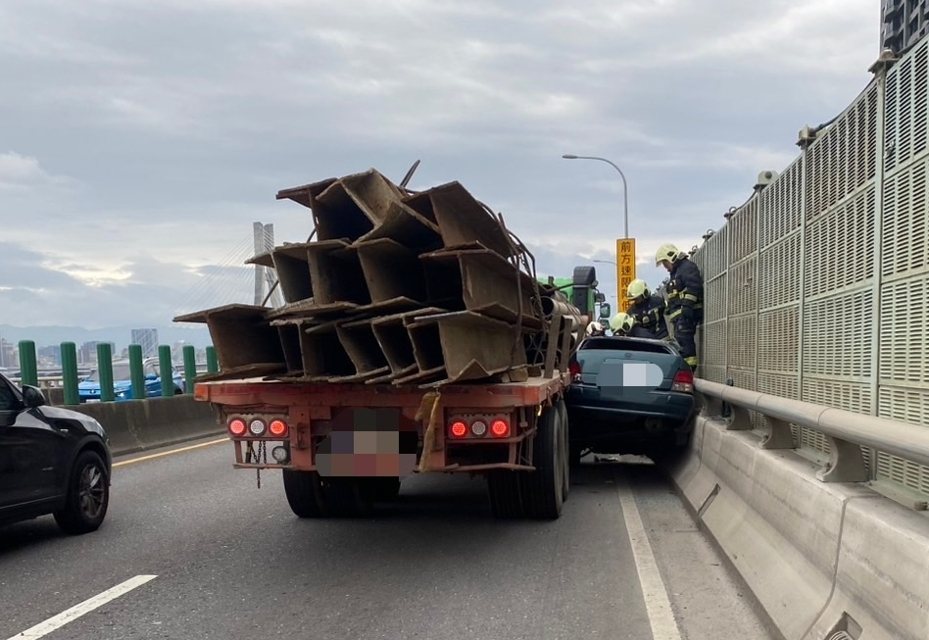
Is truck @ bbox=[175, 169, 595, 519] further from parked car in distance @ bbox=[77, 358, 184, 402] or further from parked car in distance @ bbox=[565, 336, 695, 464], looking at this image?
parked car in distance @ bbox=[77, 358, 184, 402]

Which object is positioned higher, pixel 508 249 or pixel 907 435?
pixel 508 249

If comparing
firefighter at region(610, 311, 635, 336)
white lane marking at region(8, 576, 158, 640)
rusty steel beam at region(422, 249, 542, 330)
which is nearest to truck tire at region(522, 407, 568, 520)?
rusty steel beam at region(422, 249, 542, 330)

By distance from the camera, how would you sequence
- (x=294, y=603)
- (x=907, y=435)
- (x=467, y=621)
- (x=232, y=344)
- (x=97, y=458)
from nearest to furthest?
(x=907, y=435)
(x=467, y=621)
(x=294, y=603)
(x=232, y=344)
(x=97, y=458)

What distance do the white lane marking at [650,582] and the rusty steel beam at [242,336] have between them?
2.86 metres

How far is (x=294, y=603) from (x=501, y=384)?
6.18ft

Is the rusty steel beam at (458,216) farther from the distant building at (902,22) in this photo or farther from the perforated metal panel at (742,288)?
the distant building at (902,22)

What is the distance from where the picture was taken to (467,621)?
15.2ft

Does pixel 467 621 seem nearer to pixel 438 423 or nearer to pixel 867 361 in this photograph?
pixel 438 423

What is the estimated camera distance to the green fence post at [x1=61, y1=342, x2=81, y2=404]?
41.2ft

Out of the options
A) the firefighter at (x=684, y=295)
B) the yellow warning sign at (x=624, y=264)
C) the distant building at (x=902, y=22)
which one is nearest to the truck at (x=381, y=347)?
the distant building at (x=902, y=22)

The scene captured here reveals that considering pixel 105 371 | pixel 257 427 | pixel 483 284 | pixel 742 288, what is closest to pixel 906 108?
pixel 483 284

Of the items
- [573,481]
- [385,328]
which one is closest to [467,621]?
[385,328]

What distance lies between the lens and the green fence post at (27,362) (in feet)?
39.6

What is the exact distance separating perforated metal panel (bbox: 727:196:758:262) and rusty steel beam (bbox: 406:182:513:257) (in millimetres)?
3387
